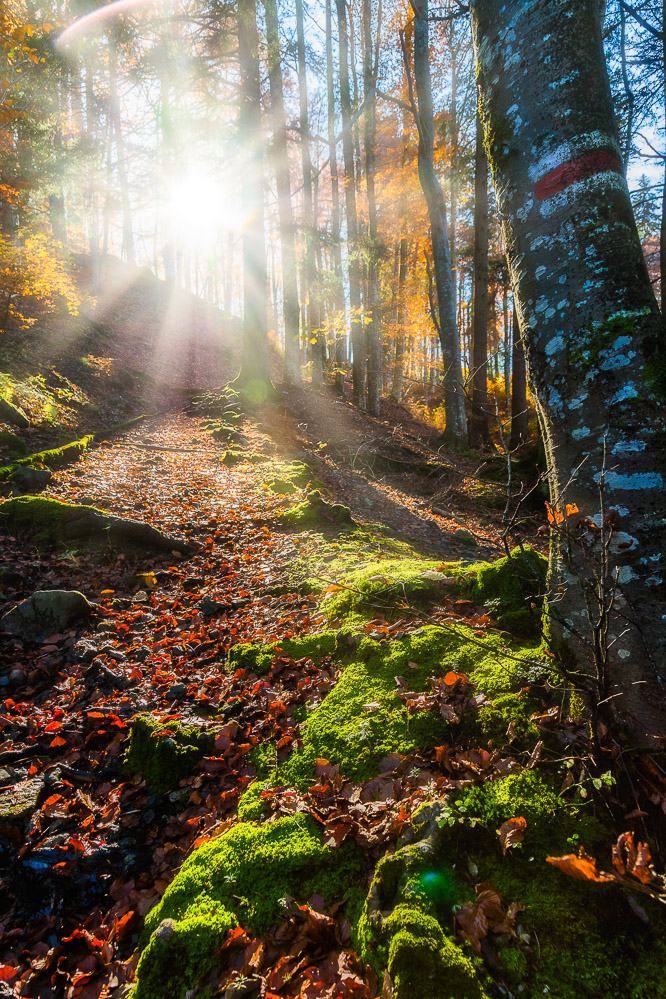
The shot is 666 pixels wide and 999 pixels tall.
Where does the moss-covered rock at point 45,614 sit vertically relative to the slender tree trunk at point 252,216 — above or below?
below

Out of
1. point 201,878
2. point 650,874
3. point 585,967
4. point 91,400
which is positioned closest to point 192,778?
point 201,878

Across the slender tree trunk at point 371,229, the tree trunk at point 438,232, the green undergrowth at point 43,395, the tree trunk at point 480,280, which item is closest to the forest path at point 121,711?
the green undergrowth at point 43,395

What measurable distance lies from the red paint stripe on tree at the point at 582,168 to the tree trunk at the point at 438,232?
7.66 meters

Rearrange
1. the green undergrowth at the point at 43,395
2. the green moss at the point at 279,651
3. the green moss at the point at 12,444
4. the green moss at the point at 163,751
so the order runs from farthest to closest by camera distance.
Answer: the green undergrowth at the point at 43,395
the green moss at the point at 12,444
the green moss at the point at 279,651
the green moss at the point at 163,751

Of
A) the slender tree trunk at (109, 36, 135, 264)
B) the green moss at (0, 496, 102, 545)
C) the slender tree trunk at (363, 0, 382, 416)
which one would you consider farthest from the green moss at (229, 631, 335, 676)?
the slender tree trunk at (109, 36, 135, 264)

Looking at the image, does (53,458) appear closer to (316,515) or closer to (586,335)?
(316,515)

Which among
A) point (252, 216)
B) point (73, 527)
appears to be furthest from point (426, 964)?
point (252, 216)

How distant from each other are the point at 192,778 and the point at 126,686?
1.28 meters

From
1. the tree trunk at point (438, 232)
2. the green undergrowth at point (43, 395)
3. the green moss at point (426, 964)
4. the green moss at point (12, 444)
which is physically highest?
the tree trunk at point (438, 232)

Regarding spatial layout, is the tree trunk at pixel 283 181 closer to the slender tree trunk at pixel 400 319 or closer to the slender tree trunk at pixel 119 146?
the slender tree trunk at pixel 400 319

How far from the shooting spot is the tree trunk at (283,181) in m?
11.7

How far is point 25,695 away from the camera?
3.72 meters

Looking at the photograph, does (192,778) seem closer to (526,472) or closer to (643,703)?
(643,703)

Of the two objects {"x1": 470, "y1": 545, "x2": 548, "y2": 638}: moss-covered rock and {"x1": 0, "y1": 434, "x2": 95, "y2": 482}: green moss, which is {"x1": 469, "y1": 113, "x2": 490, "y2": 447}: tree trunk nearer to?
{"x1": 470, "y1": 545, "x2": 548, "y2": 638}: moss-covered rock
